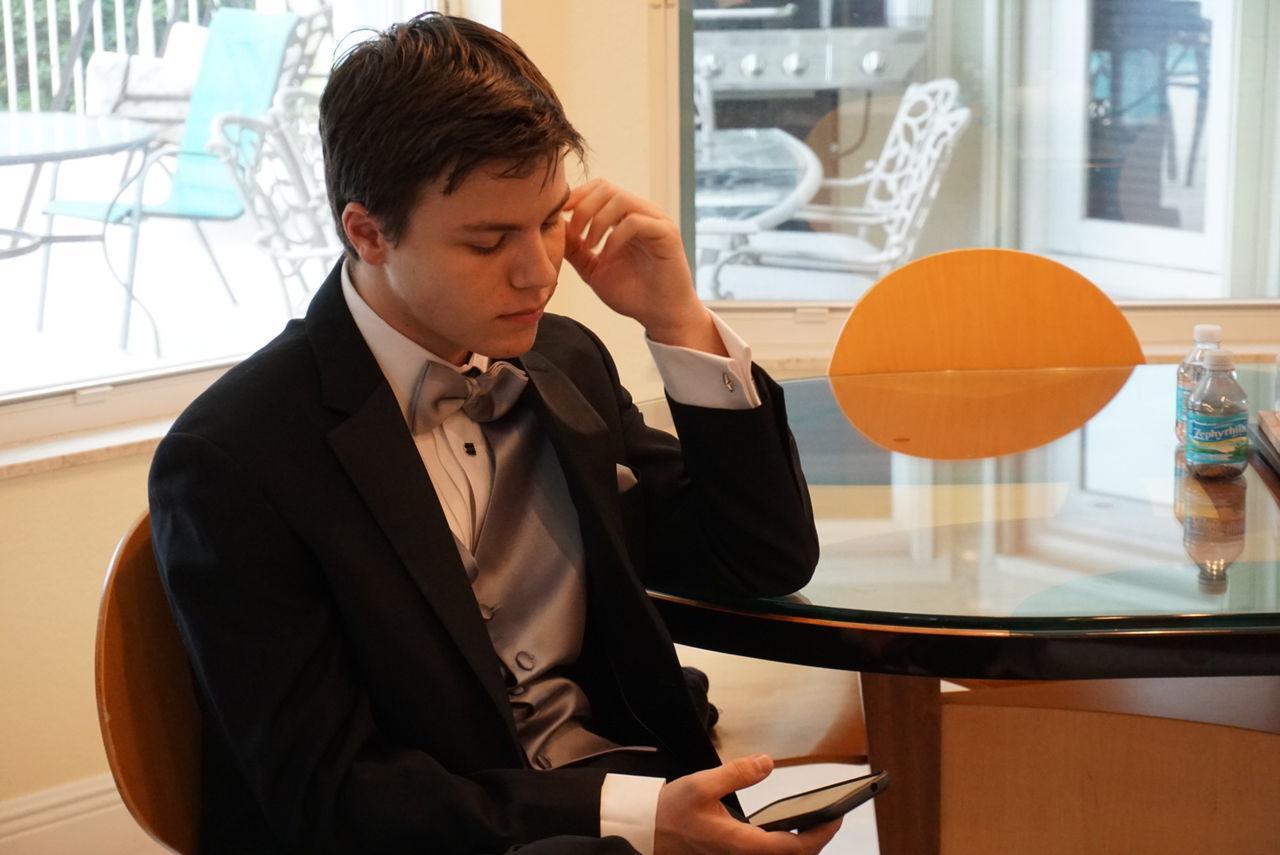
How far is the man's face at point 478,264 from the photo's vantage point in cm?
117

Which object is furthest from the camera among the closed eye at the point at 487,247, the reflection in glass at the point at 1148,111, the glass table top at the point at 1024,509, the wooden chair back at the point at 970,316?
the reflection in glass at the point at 1148,111

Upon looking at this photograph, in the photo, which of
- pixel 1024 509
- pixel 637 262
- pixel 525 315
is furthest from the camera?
pixel 1024 509

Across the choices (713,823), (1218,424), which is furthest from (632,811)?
(1218,424)

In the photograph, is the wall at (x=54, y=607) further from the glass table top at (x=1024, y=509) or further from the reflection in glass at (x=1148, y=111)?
the reflection in glass at (x=1148, y=111)

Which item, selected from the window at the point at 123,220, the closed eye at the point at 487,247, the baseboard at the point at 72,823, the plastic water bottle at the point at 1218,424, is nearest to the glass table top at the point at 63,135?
the window at the point at 123,220

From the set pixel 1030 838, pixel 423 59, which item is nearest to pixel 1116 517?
pixel 1030 838

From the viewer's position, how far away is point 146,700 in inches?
45.2

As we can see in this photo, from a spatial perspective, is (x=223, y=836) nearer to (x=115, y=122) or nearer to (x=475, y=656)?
(x=475, y=656)

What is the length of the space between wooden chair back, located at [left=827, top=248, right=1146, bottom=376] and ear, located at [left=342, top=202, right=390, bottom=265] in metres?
1.26

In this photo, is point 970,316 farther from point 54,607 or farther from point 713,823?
point 54,607

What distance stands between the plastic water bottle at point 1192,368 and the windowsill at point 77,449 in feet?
5.40

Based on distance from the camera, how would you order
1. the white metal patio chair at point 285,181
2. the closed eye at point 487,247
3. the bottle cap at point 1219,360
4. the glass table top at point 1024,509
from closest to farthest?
the closed eye at point 487,247, the glass table top at point 1024,509, the bottle cap at point 1219,360, the white metal patio chair at point 285,181

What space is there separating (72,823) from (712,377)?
1535 millimetres

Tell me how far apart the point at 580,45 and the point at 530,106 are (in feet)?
6.63
